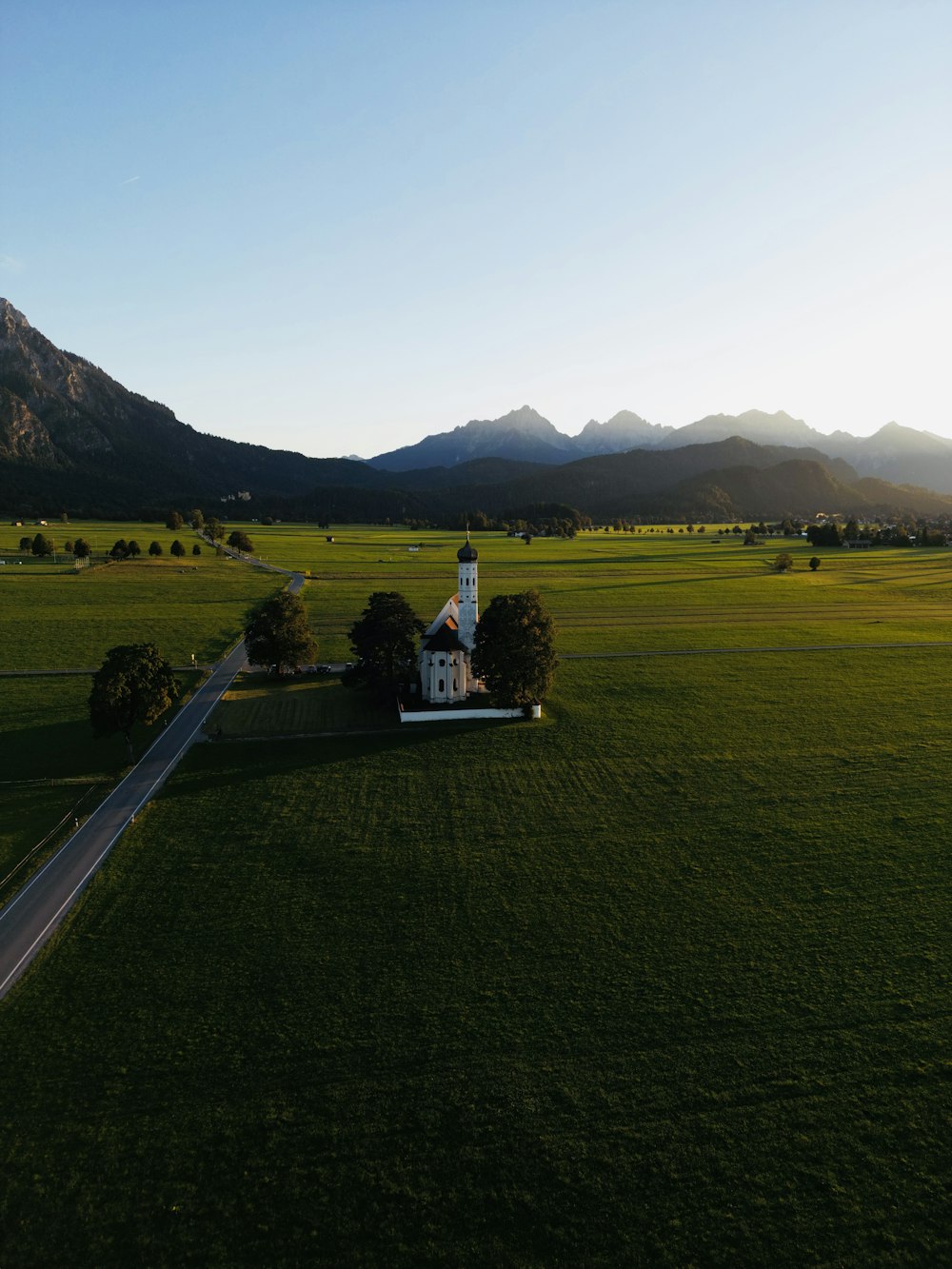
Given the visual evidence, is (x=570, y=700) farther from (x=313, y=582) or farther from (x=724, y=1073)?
(x=313, y=582)

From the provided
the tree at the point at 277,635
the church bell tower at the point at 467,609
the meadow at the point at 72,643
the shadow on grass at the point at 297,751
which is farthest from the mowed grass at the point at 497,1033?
the tree at the point at 277,635

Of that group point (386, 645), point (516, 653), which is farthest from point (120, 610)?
point (516, 653)

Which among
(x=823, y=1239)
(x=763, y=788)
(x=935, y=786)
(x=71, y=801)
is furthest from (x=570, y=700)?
(x=823, y=1239)

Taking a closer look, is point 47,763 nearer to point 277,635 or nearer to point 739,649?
point 277,635

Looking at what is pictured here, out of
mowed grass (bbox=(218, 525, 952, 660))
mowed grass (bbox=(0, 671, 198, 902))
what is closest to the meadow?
mowed grass (bbox=(0, 671, 198, 902))

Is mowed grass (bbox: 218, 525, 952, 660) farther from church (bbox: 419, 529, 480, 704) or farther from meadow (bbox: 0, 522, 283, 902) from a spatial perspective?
church (bbox: 419, 529, 480, 704)

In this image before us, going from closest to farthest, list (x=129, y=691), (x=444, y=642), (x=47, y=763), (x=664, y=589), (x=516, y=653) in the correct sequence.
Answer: (x=47, y=763) → (x=129, y=691) → (x=516, y=653) → (x=444, y=642) → (x=664, y=589)
